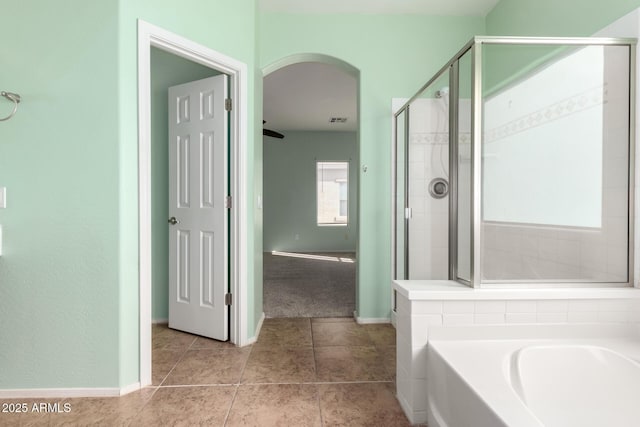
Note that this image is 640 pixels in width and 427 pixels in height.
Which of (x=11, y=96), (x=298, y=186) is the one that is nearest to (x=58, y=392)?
(x=11, y=96)

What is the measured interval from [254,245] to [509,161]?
175cm

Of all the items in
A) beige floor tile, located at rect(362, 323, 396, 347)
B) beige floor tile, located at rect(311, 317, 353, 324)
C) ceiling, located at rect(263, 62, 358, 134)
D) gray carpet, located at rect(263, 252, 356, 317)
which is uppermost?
ceiling, located at rect(263, 62, 358, 134)

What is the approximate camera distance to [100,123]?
1677 millimetres

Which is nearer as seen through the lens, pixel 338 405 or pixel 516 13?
pixel 338 405

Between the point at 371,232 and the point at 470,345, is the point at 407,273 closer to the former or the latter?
the point at 371,232

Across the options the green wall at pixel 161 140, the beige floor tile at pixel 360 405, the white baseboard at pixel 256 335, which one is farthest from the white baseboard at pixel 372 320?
the green wall at pixel 161 140

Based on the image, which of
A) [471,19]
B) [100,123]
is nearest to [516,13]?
[471,19]

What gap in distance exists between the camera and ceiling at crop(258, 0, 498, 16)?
2.60 metres

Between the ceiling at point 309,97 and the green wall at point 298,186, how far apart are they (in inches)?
15.7

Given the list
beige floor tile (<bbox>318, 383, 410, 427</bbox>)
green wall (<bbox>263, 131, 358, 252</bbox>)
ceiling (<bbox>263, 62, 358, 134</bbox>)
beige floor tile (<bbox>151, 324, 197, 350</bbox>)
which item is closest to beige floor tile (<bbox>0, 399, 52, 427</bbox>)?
beige floor tile (<bbox>151, 324, 197, 350</bbox>)

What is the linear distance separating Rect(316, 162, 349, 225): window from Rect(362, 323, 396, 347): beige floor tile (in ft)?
15.8

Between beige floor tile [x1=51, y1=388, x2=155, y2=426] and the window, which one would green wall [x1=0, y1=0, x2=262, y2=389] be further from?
the window

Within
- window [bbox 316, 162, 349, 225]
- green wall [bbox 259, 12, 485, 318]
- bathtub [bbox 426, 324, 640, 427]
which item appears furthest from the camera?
window [bbox 316, 162, 349, 225]

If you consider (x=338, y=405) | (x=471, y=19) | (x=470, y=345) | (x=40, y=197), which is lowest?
(x=338, y=405)
